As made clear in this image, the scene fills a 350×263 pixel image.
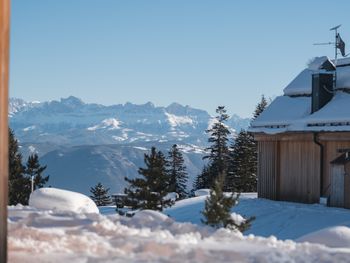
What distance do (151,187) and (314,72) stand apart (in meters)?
11.9

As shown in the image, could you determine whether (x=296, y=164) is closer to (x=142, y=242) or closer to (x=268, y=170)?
(x=268, y=170)

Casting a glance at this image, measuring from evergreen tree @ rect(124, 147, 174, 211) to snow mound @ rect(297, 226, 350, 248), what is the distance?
22.2ft

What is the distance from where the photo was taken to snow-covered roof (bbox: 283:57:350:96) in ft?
92.4

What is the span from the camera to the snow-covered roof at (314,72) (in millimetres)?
28156

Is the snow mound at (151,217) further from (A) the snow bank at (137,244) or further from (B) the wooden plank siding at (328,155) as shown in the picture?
(B) the wooden plank siding at (328,155)

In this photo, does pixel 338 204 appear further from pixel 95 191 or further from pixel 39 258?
Result: pixel 95 191

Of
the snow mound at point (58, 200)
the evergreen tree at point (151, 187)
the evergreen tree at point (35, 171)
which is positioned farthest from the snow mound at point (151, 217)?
the evergreen tree at point (35, 171)

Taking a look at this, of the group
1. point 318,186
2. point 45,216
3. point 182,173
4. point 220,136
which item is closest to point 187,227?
point 45,216

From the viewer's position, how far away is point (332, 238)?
510 inches

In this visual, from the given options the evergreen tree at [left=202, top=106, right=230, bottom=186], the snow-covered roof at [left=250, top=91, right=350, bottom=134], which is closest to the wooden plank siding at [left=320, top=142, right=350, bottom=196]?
the snow-covered roof at [left=250, top=91, right=350, bottom=134]

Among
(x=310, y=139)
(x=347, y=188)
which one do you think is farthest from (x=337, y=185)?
(x=310, y=139)

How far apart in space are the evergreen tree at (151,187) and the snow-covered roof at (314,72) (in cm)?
1114

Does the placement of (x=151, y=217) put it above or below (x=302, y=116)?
below

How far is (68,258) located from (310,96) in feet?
75.8
